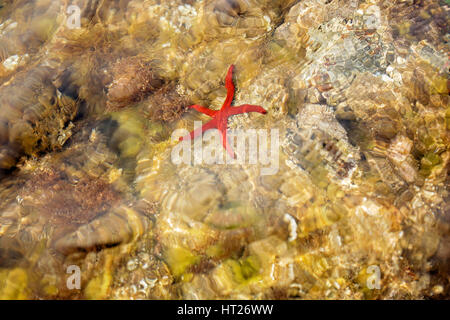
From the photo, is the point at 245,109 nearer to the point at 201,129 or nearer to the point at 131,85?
the point at 201,129

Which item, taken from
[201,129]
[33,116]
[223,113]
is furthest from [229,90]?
[33,116]

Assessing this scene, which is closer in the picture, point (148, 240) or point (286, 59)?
point (148, 240)

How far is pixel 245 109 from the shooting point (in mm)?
4055

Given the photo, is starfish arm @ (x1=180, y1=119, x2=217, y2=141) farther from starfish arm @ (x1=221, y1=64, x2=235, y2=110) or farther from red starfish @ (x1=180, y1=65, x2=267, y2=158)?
starfish arm @ (x1=221, y1=64, x2=235, y2=110)

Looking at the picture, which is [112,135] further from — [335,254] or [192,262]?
[335,254]

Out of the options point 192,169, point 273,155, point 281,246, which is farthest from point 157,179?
point 281,246

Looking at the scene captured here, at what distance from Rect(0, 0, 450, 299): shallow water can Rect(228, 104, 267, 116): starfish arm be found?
106 millimetres

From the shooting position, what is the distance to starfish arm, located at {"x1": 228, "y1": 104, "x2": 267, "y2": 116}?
4031 millimetres

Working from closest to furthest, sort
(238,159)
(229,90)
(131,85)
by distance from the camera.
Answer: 1. (238,159)
2. (229,90)
3. (131,85)

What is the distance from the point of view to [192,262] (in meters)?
3.48

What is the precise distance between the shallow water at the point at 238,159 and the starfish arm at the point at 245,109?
11cm

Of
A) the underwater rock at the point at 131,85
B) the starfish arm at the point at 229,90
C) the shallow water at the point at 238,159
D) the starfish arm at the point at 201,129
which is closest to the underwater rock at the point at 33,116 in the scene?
the shallow water at the point at 238,159

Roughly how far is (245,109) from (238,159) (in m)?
0.73
